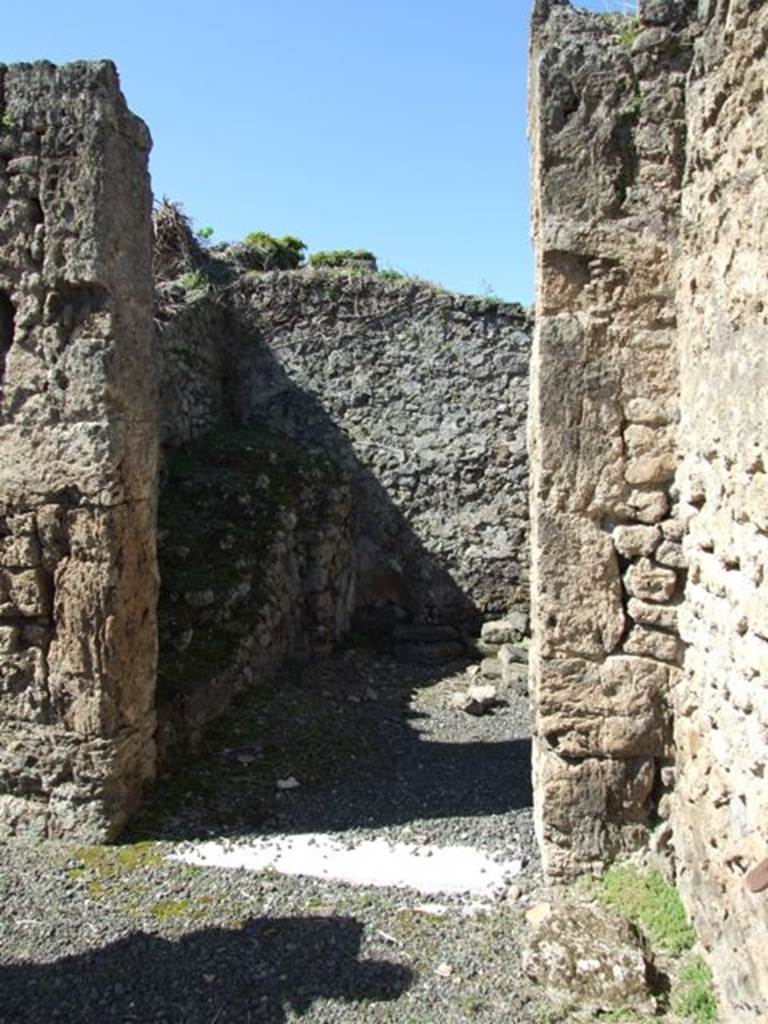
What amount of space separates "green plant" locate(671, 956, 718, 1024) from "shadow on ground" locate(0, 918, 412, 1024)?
1.15 meters

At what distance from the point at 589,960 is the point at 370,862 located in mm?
1656

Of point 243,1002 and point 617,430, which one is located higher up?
point 617,430

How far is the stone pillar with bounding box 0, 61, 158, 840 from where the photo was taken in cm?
532

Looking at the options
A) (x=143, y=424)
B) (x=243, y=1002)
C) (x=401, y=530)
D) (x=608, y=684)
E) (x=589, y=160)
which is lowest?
(x=243, y=1002)

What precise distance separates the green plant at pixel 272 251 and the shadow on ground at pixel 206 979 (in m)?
9.35

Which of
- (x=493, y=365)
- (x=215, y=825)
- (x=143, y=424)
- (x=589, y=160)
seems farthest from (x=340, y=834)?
(x=493, y=365)

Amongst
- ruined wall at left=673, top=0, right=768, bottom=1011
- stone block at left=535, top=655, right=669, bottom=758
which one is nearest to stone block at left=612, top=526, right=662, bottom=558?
ruined wall at left=673, top=0, right=768, bottom=1011

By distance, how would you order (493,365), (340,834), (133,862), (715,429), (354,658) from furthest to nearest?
(493,365), (354,658), (340,834), (133,862), (715,429)

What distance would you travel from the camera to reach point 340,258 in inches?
512

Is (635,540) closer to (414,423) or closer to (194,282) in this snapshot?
(414,423)

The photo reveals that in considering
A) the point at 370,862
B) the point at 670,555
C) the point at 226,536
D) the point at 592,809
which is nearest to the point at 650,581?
the point at 670,555

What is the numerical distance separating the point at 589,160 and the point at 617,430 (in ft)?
4.25

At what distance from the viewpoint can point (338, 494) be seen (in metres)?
10.4

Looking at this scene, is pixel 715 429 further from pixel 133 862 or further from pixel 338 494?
pixel 338 494
